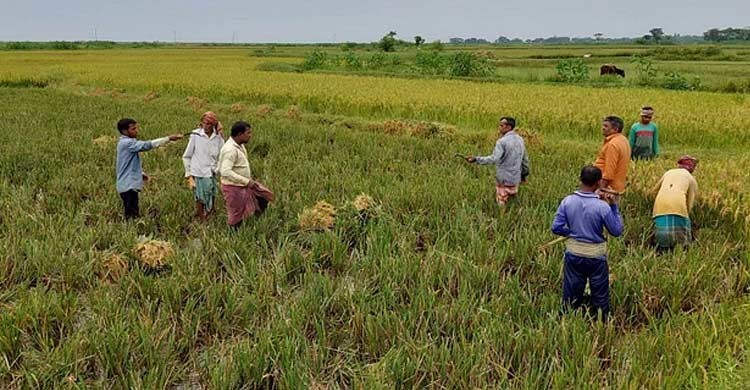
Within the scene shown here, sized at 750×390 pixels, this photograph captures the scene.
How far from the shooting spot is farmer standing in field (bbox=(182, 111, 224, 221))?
5945 millimetres

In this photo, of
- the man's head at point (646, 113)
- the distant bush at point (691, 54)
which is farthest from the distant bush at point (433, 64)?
the man's head at point (646, 113)

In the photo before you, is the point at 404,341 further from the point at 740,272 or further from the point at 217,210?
the point at 217,210

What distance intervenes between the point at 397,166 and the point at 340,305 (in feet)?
15.3

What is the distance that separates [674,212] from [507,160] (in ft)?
5.73

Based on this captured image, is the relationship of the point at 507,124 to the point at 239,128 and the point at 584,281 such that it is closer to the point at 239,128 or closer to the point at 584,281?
the point at 584,281

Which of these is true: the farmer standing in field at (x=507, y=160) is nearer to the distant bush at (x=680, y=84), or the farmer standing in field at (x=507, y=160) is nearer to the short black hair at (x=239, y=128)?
the short black hair at (x=239, y=128)

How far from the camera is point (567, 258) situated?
4074mm

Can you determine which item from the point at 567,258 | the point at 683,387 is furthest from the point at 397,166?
the point at 683,387

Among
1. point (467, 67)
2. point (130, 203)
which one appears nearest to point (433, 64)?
point (467, 67)

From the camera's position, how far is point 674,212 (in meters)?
5.18

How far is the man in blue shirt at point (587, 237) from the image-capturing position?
3949mm

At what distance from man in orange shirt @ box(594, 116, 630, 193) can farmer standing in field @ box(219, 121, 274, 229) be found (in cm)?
356

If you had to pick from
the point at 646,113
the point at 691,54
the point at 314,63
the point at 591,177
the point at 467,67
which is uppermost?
the point at 691,54

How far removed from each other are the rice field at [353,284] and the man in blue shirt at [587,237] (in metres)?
0.18
